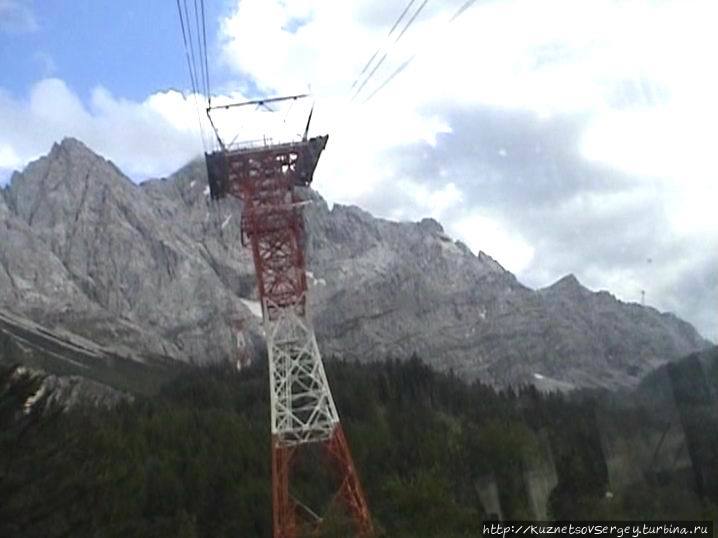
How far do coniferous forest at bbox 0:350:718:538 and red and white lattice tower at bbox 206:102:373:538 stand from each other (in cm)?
107

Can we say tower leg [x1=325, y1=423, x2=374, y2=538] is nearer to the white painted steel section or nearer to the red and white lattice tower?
the red and white lattice tower

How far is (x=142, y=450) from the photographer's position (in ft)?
174

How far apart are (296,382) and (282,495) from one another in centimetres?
194

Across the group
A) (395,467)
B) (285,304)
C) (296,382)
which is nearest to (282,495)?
(296,382)

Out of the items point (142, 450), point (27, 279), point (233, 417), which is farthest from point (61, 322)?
point (142, 450)

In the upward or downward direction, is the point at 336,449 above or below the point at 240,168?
below

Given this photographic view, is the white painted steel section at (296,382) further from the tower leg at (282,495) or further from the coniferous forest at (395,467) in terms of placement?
the coniferous forest at (395,467)

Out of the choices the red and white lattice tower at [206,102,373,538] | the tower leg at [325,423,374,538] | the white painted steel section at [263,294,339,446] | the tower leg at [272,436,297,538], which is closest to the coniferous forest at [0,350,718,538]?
the tower leg at [325,423,374,538]

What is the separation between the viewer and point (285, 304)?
20219mm

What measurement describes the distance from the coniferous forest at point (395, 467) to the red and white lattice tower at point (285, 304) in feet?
3.51

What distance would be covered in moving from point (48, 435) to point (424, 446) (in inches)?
1113

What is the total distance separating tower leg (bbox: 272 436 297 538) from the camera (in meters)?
19.2

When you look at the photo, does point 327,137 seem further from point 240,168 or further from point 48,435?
point 48,435

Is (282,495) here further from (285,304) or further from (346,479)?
(285,304)
